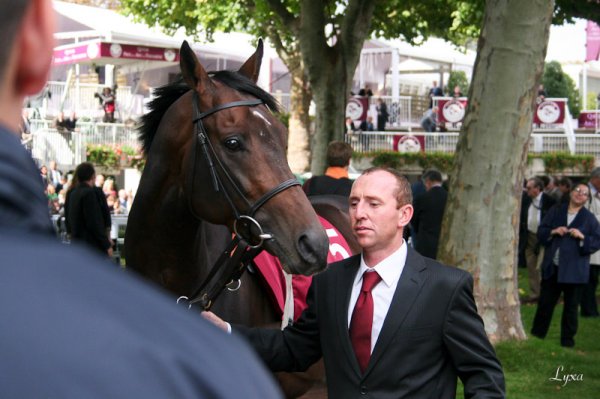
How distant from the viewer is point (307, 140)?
31.3 metres

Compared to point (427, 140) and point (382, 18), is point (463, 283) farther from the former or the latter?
point (427, 140)

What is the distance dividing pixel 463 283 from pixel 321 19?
15602 millimetres

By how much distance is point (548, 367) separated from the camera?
32.9 feet

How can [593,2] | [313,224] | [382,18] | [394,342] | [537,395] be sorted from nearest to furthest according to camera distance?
[394,342] < [313,224] < [537,395] < [593,2] < [382,18]

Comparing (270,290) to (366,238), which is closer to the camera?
(366,238)

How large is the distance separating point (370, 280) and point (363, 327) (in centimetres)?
19

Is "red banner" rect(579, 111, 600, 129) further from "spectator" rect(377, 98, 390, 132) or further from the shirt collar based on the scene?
the shirt collar

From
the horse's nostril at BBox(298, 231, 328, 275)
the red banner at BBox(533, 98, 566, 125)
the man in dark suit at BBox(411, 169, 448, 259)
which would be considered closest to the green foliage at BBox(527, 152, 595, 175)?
the red banner at BBox(533, 98, 566, 125)

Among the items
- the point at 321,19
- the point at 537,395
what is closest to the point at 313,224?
the point at 537,395

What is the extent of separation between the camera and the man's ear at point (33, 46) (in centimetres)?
87

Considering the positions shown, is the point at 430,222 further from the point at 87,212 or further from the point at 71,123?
the point at 71,123

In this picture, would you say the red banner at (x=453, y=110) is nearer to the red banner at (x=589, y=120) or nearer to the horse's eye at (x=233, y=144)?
the red banner at (x=589, y=120)

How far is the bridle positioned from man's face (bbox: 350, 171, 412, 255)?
550mm

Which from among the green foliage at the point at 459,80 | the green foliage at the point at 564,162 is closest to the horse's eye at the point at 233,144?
the green foliage at the point at 564,162
